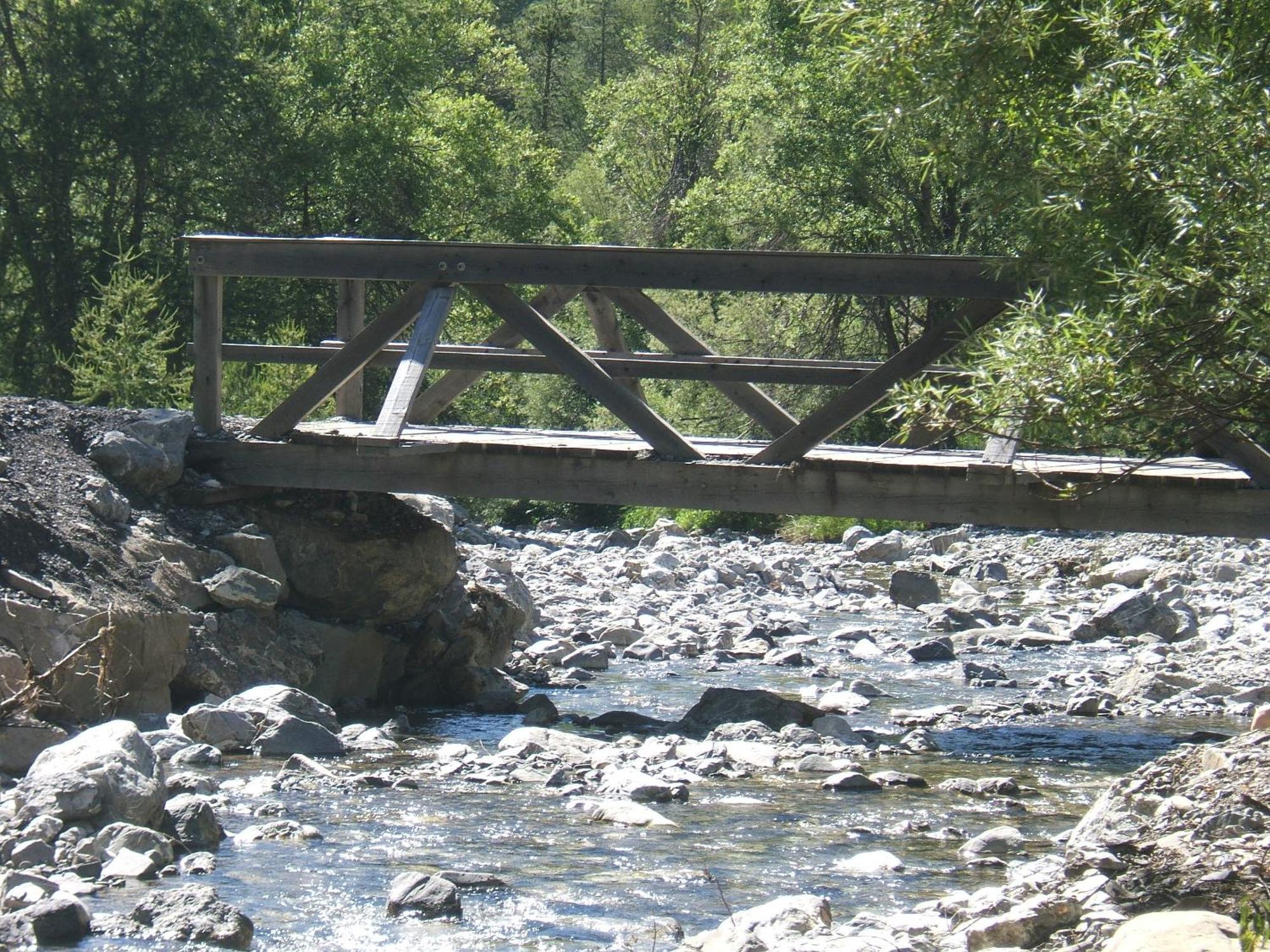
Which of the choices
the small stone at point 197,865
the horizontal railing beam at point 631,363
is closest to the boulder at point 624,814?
the small stone at point 197,865

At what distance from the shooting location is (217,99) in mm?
26031

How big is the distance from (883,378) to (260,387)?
41.6 ft

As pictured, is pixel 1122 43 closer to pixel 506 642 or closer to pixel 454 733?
pixel 454 733

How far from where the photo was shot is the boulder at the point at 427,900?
5957 millimetres

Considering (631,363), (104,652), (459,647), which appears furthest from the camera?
(459,647)

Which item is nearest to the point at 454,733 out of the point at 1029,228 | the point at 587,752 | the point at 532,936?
the point at 587,752

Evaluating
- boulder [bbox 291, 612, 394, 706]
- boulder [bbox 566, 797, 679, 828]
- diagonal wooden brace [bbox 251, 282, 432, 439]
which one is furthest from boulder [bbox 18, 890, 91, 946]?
diagonal wooden brace [bbox 251, 282, 432, 439]

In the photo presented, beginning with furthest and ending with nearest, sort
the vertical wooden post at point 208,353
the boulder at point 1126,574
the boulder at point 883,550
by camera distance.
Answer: the boulder at point 883,550
the boulder at point 1126,574
the vertical wooden post at point 208,353

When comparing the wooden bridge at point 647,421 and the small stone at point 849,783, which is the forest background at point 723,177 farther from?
the small stone at point 849,783

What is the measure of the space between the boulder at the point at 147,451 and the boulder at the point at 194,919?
16.8 ft

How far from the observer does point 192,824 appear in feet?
21.9

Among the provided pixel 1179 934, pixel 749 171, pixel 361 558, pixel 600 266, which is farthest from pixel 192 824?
pixel 749 171

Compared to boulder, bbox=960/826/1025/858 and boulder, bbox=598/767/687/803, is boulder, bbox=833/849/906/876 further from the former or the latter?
boulder, bbox=598/767/687/803

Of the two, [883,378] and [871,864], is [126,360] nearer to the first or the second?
[883,378]
